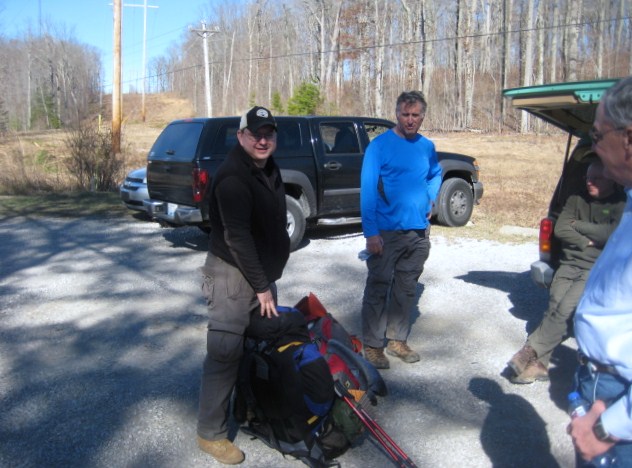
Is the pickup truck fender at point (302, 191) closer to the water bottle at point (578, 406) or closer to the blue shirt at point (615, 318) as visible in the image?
the water bottle at point (578, 406)

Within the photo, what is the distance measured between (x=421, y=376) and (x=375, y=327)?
49 cm

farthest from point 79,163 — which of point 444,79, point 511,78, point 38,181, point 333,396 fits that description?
point 511,78

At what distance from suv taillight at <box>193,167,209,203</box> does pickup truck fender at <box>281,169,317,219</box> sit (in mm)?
1226

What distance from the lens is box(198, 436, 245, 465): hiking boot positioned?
130 inches

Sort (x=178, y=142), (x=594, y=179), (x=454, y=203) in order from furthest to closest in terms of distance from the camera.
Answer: (x=454, y=203) < (x=178, y=142) < (x=594, y=179)

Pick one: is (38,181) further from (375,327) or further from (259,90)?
(259,90)

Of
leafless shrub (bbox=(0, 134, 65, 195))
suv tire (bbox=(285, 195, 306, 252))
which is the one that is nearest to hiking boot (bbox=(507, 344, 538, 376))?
suv tire (bbox=(285, 195, 306, 252))

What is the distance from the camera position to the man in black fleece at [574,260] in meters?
4.27

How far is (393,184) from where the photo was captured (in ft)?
14.5

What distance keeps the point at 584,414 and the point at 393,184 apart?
273 centimetres

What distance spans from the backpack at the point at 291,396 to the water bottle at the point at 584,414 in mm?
1436

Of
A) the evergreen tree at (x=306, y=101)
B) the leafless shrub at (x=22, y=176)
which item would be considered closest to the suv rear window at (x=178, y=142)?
the leafless shrub at (x=22, y=176)

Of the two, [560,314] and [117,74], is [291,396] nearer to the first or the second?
[560,314]

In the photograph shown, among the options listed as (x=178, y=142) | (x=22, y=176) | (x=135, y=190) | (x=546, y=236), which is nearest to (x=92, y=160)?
(x=22, y=176)
